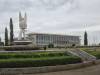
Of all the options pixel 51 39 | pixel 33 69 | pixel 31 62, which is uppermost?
pixel 51 39

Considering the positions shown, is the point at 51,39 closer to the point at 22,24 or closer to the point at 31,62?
the point at 22,24

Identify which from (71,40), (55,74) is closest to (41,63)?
(55,74)

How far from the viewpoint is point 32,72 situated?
1555cm

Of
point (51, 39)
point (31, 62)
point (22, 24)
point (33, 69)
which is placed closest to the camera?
point (33, 69)

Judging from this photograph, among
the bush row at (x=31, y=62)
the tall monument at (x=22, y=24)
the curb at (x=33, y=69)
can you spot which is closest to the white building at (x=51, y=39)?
the tall monument at (x=22, y=24)

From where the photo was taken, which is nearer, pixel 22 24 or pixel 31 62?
pixel 31 62

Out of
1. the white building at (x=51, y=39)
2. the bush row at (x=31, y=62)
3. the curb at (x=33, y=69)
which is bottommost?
the curb at (x=33, y=69)

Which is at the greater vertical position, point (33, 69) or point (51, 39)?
point (51, 39)

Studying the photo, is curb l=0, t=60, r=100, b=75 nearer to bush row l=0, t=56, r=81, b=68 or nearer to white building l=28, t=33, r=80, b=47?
bush row l=0, t=56, r=81, b=68

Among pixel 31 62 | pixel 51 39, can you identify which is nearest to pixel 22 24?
pixel 31 62

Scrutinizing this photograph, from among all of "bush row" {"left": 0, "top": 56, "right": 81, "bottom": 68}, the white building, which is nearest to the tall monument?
"bush row" {"left": 0, "top": 56, "right": 81, "bottom": 68}

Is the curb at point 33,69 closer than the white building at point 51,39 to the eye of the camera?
Yes

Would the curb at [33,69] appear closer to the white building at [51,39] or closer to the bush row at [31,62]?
the bush row at [31,62]

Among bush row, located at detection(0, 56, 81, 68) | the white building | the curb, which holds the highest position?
the white building
